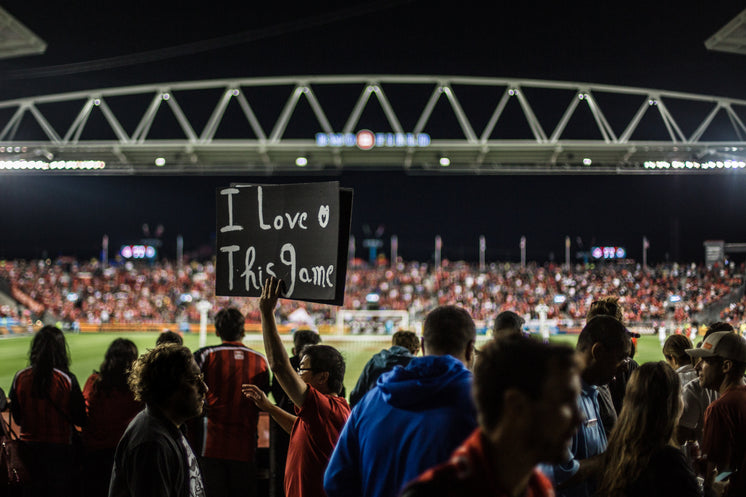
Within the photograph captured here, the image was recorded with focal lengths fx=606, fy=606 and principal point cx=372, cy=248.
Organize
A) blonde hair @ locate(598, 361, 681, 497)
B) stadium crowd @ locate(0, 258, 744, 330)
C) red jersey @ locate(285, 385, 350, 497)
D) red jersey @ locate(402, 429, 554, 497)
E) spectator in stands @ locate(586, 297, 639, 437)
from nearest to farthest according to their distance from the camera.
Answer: red jersey @ locate(402, 429, 554, 497)
blonde hair @ locate(598, 361, 681, 497)
red jersey @ locate(285, 385, 350, 497)
spectator in stands @ locate(586, 297, 639, 437)
stadium crowd @ locate(0, 258, 744, 330)

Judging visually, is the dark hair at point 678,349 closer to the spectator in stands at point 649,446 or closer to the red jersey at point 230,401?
the spectator in stands at point 649,446

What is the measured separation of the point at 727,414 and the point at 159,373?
3587 millimetres

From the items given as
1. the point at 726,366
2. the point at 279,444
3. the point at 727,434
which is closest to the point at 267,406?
the point at 279,444

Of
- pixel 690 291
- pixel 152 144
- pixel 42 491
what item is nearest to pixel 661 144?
pixel 152 144

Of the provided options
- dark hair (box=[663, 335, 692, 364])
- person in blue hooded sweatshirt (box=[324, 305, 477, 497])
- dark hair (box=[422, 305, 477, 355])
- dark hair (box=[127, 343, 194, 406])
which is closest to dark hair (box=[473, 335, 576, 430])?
person in blue hooded sweatshirt (box=[324, 305, 477, 497])

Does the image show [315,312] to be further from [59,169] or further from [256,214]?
[256,214]

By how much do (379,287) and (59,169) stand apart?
35.2m

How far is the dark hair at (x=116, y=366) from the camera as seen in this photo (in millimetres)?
5301

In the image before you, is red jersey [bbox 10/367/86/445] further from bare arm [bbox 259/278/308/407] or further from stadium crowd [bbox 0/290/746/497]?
bare arm [bbox 259/278/308/407]

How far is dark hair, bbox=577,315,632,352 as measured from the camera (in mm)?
3617

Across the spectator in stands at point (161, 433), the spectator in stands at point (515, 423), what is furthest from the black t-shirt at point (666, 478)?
the spectator in stands at point (161, 433)

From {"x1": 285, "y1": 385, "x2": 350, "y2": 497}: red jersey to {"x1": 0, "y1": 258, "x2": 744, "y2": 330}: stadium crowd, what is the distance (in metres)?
39.0

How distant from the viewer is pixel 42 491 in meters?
5.42

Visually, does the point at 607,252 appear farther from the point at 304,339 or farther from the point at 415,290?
the point at 304,339
